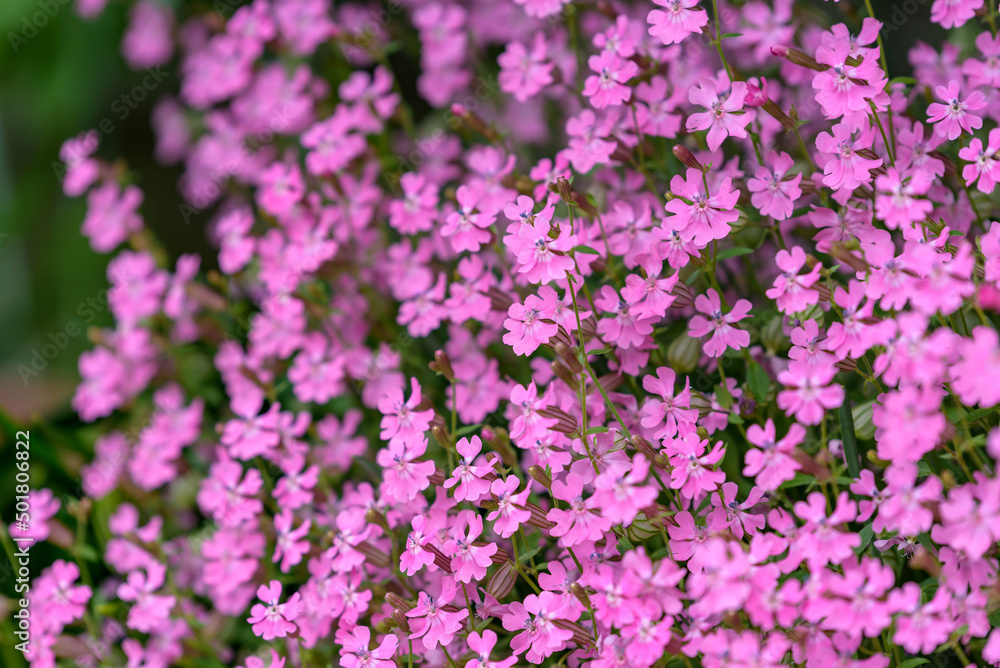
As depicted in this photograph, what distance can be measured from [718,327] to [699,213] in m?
0.10

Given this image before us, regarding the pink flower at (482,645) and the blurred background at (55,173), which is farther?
the blurred background at (55,173)

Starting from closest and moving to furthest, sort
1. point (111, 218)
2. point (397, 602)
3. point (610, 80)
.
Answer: point (397, 602), point (610, 80), point (111, 218)

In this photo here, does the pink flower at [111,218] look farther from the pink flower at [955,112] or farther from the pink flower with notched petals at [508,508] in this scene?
the pink flower at [955,112]

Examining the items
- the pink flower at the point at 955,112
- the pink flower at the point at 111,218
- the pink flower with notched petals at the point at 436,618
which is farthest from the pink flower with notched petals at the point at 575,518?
the pink flower at the point at 111,218

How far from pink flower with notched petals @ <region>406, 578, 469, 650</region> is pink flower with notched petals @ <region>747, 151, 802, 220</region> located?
1.41 ft

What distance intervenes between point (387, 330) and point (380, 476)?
21cm

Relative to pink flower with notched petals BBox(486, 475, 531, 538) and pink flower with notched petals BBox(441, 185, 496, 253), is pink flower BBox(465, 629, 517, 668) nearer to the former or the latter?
pink flower with notched petals BBox(486, 475, 531, 538)

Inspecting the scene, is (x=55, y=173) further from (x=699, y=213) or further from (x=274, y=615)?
(x=699, y=213)

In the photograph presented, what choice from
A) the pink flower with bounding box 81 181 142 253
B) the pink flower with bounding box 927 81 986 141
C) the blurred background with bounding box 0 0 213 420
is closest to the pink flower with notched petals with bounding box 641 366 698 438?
the pink flower with bounding box 927 81 986 141

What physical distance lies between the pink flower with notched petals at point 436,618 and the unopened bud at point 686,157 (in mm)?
408

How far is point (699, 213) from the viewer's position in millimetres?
689

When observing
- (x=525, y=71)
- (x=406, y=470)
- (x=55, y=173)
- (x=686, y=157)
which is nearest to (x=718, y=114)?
(x=686, y=157)

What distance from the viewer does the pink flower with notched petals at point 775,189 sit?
71 centimetres

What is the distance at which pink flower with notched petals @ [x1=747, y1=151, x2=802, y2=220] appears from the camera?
0.71m
